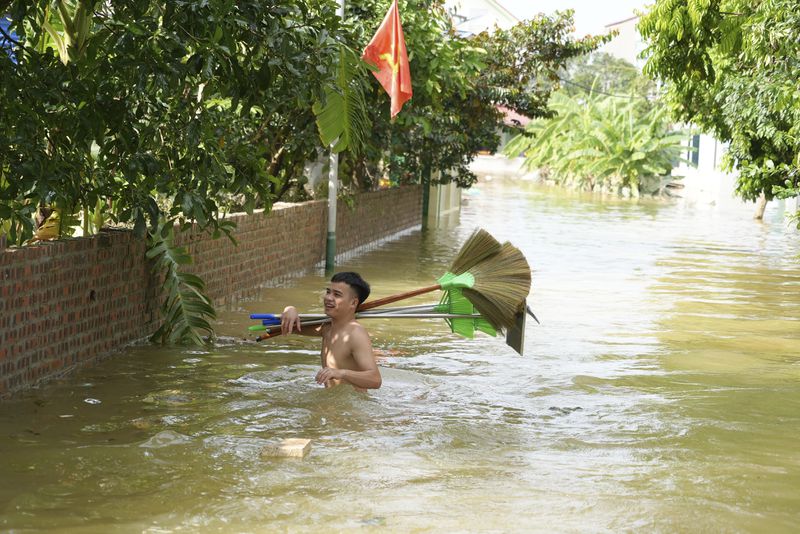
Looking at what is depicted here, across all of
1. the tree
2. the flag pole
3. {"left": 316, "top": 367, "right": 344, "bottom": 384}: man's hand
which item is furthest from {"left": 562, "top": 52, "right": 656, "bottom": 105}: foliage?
{"left": 316, "top": 367, "right": 344, "bottom": 384}: man's hand

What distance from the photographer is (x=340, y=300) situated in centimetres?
745

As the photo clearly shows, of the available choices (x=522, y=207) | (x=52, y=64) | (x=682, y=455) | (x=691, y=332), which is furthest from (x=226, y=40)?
(x=522, y=207)

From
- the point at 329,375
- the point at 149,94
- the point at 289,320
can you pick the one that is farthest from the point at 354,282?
the point at 149,94

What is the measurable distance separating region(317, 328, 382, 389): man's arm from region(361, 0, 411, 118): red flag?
6.38m

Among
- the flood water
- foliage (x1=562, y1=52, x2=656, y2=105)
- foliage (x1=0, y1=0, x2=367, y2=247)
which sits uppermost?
foliage (x1=562, y1=52, x2=656, y2=105)

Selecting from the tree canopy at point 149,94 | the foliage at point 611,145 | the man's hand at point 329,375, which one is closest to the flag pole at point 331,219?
the tree canopy at point 149,94

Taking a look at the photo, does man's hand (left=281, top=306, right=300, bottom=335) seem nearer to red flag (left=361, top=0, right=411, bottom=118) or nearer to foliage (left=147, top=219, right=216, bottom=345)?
foliage (left=147, top=219, right=216, bottom=345)

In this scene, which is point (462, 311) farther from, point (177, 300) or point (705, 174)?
point (705, 174)

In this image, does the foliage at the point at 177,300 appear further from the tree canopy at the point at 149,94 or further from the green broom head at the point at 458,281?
the green broom head at the point at 458,281

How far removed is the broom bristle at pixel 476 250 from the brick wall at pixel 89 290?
9.12 ft

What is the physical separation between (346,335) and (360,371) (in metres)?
0.25

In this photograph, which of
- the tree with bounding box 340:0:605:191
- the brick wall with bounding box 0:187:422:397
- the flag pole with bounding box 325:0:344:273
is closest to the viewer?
the brick wall with bounding box 0:187:422:397

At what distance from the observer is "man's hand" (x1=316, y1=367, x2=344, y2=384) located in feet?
23.2

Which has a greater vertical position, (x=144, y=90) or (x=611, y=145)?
(x=611, y=145)
